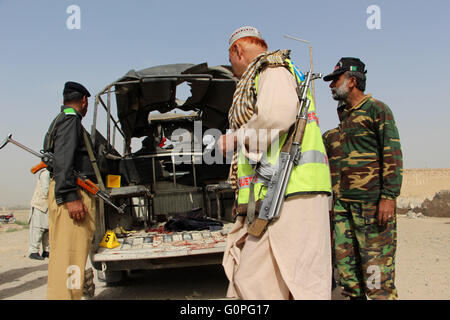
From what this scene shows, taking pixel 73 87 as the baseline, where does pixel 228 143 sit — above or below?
below

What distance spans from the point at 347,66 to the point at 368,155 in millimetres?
744

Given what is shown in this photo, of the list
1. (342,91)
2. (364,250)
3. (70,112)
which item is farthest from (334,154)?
(70,112)

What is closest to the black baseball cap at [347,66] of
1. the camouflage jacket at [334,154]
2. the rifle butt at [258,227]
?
the camouflage jacket at [334,154]

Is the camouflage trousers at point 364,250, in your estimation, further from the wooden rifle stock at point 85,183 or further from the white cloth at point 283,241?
the wooden rifle stock at point 85,183

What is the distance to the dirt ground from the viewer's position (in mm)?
3895

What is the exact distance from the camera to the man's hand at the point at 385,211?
2.63 m

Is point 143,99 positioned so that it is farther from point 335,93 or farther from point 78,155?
point 335,93

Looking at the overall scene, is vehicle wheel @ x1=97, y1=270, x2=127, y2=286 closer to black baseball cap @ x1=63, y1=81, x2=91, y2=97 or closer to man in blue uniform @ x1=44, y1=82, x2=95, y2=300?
man in blue uniform @ x1=44, y1=82, x2=95, y2=300

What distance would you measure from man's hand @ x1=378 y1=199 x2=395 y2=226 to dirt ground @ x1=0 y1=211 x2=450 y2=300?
1265mm

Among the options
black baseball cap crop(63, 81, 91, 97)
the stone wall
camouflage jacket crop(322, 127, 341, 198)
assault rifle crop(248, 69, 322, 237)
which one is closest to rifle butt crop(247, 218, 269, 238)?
assault rifle crop(248, 69, 322, 237)

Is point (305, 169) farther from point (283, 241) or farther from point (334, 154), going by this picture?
point (334, 154)

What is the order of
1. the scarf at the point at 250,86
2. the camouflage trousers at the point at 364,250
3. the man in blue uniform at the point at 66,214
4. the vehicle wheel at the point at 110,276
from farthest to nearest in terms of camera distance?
1. the vehicle wheel at the point at 110,276
2. the man in blue uniform at the point at 66,214
3. the camouflage trousers at the point at 364,250
4. the scarf at the point at 250,86

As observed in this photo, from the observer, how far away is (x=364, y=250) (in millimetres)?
2703

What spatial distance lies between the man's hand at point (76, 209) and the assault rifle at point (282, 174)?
5.36ft
